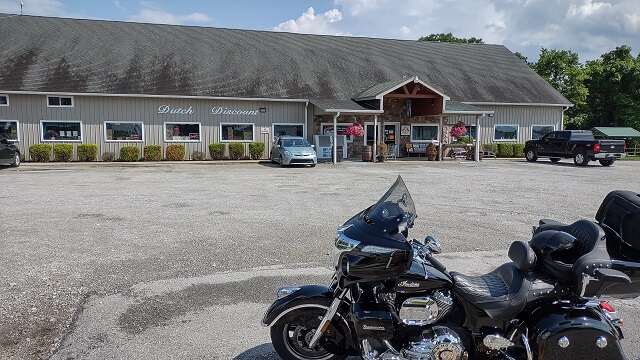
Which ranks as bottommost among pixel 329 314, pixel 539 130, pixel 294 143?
pixel 329 314

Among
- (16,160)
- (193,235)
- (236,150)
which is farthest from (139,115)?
(193,235)

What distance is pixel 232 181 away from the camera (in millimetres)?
15070

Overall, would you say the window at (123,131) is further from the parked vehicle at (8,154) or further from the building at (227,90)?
the parked vehicle at (8,154)

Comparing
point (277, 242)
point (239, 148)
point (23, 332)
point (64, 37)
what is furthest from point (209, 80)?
point (23, 332)

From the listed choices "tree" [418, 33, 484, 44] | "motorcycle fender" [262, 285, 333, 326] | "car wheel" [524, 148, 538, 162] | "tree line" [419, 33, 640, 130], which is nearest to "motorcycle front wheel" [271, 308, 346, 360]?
"motorcycle fender" [262, 285, 333, 326]

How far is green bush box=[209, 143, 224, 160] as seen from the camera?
23.7 meters

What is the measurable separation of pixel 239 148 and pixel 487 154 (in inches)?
550

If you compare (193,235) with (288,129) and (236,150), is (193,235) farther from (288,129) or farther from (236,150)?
(288,129)

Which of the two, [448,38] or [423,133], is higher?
[448,38]

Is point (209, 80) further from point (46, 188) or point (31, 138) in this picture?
point (46, 188)

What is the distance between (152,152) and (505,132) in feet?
64.5

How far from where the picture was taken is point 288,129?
25.2m

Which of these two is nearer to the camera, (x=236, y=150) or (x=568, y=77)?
(x=236, y=150)

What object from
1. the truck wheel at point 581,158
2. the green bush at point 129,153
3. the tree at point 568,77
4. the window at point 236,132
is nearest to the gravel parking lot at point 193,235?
the green bush at point 129,153
